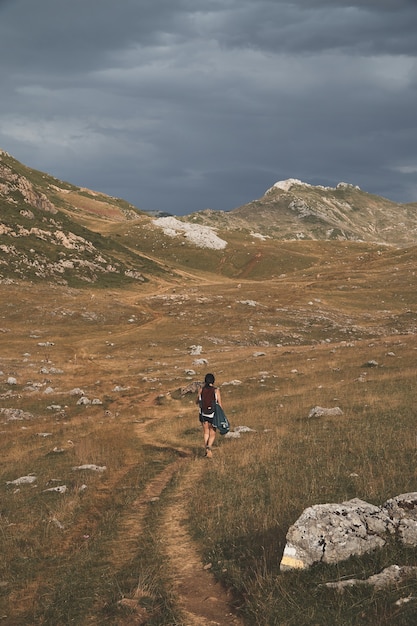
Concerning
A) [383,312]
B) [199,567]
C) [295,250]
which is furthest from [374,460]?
[295,250]

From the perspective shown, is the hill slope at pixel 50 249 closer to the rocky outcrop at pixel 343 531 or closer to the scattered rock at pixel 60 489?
the scattered rock at pixel 60 489

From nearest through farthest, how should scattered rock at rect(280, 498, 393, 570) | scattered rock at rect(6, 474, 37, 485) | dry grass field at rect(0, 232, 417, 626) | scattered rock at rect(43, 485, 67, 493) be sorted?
dry grass field at rect(0, 232, 417, 626) < scattered rock at rect(280, 498, 393, 570) < scattered rock at rect(43, 485, 67, 493) < scattered rock at rect(6, 474, 37, 485)

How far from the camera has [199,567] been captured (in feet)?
31.1

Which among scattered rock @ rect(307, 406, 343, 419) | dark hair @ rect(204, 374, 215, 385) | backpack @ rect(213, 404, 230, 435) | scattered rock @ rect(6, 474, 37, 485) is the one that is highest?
dark hair @ rect(204, 374, 215, 385)

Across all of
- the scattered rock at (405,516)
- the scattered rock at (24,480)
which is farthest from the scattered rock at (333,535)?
the scattered rock at (24,480)

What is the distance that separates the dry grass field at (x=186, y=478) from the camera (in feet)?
26.2

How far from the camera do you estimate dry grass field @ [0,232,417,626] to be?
314 inches

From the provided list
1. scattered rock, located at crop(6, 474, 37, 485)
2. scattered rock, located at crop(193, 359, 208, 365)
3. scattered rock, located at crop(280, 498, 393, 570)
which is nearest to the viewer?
scattered rock, located at crop(280, 498, 393, 570)

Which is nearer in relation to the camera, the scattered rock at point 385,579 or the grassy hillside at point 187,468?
the scattered rock at point 385,579

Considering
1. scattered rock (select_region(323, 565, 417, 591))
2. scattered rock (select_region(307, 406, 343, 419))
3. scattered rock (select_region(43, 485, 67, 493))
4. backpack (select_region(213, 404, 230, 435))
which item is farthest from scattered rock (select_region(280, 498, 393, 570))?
scattered rock (select_region(307, 406, 343, 419))

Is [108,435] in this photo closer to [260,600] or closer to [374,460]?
[374,460]

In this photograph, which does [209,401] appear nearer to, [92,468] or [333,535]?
[92,468]

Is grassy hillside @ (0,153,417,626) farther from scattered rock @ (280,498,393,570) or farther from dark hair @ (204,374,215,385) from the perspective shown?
dark hair @ (204,374,215,385)

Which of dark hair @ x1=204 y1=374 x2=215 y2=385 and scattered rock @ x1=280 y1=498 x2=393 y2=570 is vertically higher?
dark hair @ x1=204 y1=374 x2=215 y2=385
